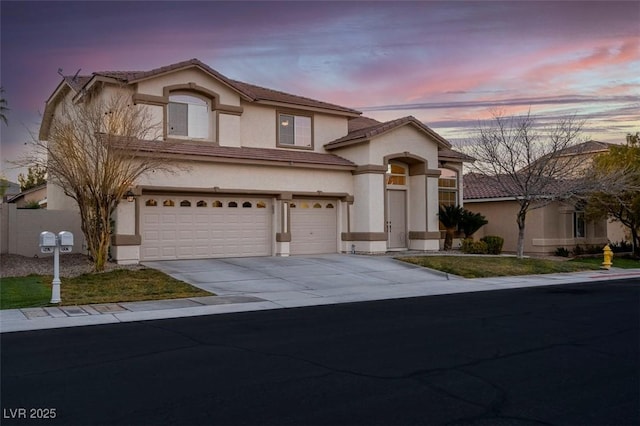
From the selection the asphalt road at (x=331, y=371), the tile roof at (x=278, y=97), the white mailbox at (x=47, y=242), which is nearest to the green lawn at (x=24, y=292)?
the white mailbox at (x=47, y=242)

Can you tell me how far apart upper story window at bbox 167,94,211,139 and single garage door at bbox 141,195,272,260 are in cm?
274

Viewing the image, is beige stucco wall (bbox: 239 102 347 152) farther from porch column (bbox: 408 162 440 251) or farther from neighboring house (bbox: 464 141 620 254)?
neighboring house (bbox: 464 141 620 254)

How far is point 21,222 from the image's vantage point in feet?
71.7

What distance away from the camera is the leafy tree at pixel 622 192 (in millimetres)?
27297

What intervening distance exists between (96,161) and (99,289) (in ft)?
15.8

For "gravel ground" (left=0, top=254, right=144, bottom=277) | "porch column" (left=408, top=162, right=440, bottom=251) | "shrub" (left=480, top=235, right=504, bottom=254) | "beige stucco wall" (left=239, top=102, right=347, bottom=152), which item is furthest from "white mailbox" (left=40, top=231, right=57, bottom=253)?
"shrub" (left=480, top=235, right=504, bottom=254)

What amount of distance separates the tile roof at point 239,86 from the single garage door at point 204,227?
14.4 feet

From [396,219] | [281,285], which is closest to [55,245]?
[281,285]

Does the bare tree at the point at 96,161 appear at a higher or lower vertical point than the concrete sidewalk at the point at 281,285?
higher

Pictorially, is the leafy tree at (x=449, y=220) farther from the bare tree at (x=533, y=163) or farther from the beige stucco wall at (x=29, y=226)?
the beige stucco wall at (x=29, y=226)

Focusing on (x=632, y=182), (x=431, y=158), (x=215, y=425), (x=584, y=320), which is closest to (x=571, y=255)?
(x=632, y=182)

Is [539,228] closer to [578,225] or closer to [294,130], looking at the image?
[578,225]

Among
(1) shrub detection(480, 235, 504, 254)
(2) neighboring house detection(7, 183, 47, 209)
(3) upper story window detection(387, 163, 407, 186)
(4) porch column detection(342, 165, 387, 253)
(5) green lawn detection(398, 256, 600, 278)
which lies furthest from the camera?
(2) neighboring house detection(7, 183, 47, 209)

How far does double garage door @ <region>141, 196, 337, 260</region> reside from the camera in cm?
2111
